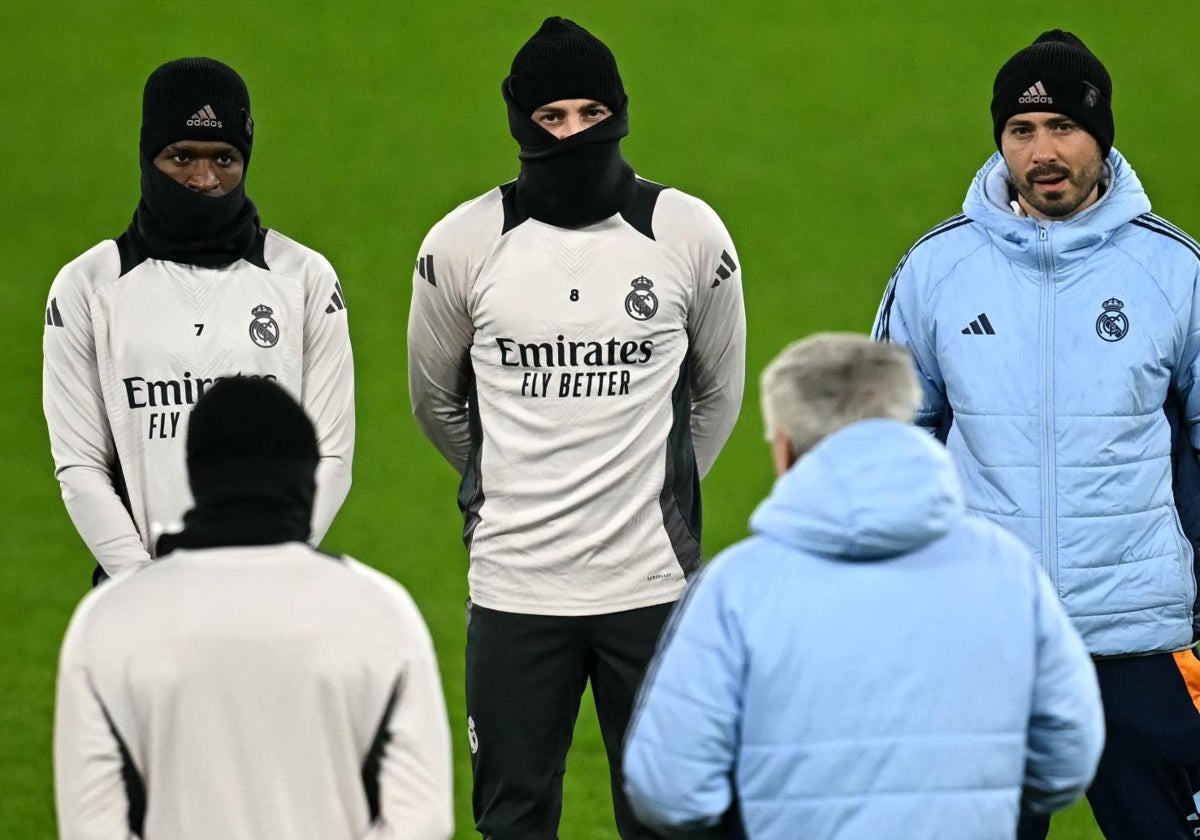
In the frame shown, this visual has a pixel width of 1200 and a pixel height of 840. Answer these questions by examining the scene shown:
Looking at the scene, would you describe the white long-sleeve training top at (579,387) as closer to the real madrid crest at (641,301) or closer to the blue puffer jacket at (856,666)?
the real madrid crest at (641,301)

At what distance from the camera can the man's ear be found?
3.02m

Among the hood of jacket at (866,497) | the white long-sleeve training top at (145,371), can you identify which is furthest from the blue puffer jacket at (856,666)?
the white long-sleeve training top at (145,371)

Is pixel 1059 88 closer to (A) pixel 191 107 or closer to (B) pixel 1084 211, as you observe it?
(B) pixel 1084 211

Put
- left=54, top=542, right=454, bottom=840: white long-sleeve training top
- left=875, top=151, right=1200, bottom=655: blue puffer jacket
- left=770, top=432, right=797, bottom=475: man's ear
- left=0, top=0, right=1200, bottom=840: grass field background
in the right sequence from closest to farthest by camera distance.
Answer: left=54, top=542, right=454, bottom=840: white long-sleeve training top, left=770, top=432, right=797, bottom=475: man's ear, left=875, top=151, right=1200, bottom=655: blue puffer jacket, left=0, top=0, right=1200, bottom=840: grass field background

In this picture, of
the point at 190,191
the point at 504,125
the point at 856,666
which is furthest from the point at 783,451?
the point at 504,125

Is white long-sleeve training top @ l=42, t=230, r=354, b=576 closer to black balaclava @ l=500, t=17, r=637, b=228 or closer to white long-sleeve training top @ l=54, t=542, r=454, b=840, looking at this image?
black balaclava @ l=500, t=17, r=637, b=228

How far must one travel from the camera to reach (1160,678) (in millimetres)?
4094

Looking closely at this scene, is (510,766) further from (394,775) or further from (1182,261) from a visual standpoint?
(1182,261)

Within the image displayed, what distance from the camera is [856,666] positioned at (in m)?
2.88

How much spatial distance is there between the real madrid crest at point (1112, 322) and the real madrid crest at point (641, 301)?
2.83 ft

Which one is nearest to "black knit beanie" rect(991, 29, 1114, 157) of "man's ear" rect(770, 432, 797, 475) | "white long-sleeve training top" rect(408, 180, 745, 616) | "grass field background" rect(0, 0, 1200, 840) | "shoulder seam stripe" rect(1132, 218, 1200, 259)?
"shoulder seam stripe" rect(1132, 218, 1200, 259)

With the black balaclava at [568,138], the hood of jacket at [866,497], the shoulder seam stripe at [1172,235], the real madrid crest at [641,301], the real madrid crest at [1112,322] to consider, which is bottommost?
the hood of jacket at [866,497]

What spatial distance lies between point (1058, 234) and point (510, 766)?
1.50 meters

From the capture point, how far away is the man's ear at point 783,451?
119 inches
